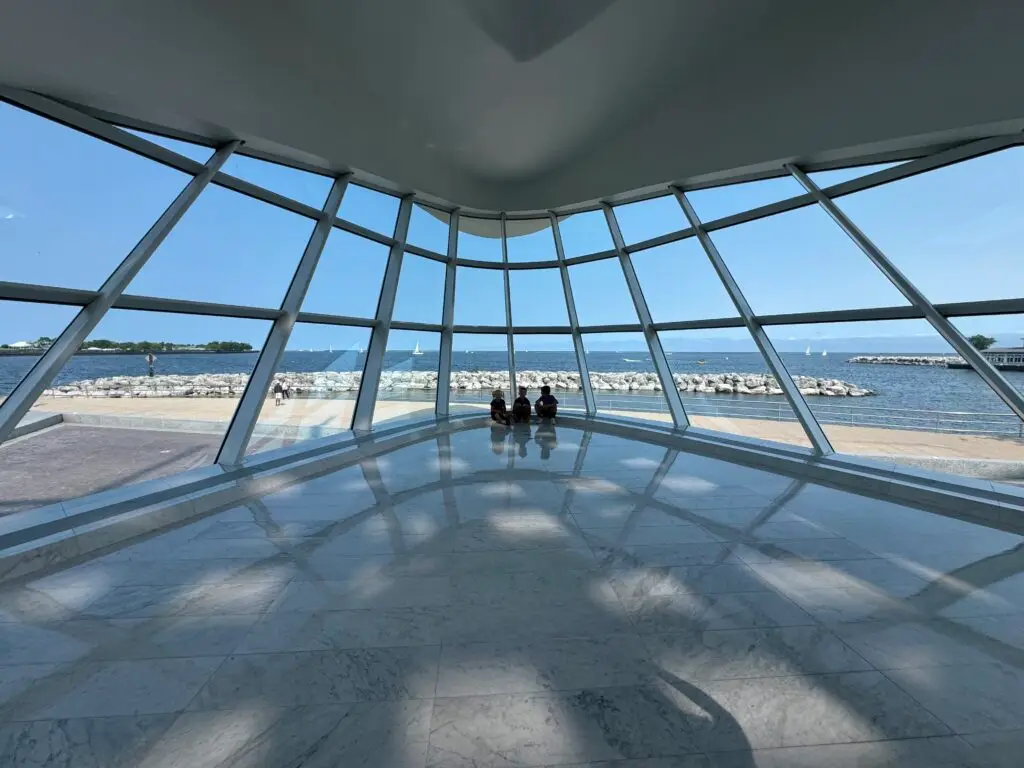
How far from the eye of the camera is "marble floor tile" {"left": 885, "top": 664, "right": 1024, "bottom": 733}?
6.34ft

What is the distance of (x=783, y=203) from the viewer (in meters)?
6.47

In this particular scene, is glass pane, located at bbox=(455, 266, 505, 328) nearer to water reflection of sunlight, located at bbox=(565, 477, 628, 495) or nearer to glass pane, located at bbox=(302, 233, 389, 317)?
glass pane, located at bbox=(302, 233, 389, 317)

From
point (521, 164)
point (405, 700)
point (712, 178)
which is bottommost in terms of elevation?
point (405, 700)

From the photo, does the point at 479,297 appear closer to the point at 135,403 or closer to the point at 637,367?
the point at 637,367

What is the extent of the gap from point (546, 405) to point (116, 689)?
8834 mm

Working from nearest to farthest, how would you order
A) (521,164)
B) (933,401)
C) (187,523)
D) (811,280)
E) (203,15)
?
(203,15)
(187,523)
(811,280)
(933,401)
(521,164)

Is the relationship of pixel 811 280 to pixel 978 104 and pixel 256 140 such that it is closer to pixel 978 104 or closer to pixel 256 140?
pixel 978 104

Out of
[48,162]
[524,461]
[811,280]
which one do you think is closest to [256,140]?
[48,162]

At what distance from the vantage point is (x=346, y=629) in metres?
2.57

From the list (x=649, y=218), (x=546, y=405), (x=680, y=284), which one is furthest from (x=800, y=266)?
(x=546, y=405)

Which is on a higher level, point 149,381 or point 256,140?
point 256,140

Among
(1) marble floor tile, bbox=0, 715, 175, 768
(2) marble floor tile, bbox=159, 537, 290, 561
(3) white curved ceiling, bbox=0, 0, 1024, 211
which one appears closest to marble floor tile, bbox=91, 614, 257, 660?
(1) marble floor tile, bbox=0, 715, 175, 768

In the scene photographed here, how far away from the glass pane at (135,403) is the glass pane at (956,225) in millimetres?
7936

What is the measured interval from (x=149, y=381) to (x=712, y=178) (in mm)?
7931
